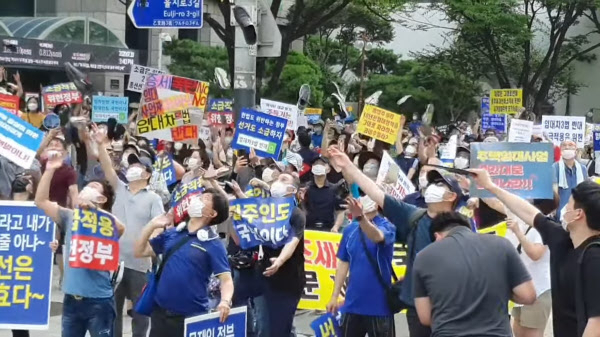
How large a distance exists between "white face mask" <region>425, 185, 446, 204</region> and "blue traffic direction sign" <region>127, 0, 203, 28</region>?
7524mm

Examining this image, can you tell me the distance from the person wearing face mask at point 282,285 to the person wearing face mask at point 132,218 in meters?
0.93

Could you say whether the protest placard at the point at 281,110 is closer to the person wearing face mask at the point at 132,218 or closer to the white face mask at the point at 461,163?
the white face mask at the point at 461,163

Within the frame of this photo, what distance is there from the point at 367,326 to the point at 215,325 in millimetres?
1294

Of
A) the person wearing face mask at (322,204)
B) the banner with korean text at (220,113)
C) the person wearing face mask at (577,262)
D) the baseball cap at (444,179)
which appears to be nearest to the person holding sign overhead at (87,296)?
the baseball cap at (444,179)

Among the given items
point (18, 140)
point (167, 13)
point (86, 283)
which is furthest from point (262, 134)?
point (86, 283)

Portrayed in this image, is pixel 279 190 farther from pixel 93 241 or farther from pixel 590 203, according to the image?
pixel 590 203

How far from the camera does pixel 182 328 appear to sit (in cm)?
686

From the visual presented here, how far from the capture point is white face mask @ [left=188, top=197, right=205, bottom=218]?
272 inches

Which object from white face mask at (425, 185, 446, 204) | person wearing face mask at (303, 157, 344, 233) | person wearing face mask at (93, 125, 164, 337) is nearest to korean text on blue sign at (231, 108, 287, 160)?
person wearing face mask at (303, 157, 344, 233)

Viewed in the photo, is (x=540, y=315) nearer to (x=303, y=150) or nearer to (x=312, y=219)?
(x=312, y=219)

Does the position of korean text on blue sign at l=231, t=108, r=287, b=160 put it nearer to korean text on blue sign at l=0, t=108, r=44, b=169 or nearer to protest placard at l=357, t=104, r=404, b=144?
protest placard at l=357, t=104, r=404, b=144

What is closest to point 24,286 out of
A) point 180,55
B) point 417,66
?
point 180,55

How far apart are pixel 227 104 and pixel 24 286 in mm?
13898

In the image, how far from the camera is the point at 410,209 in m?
7.06
